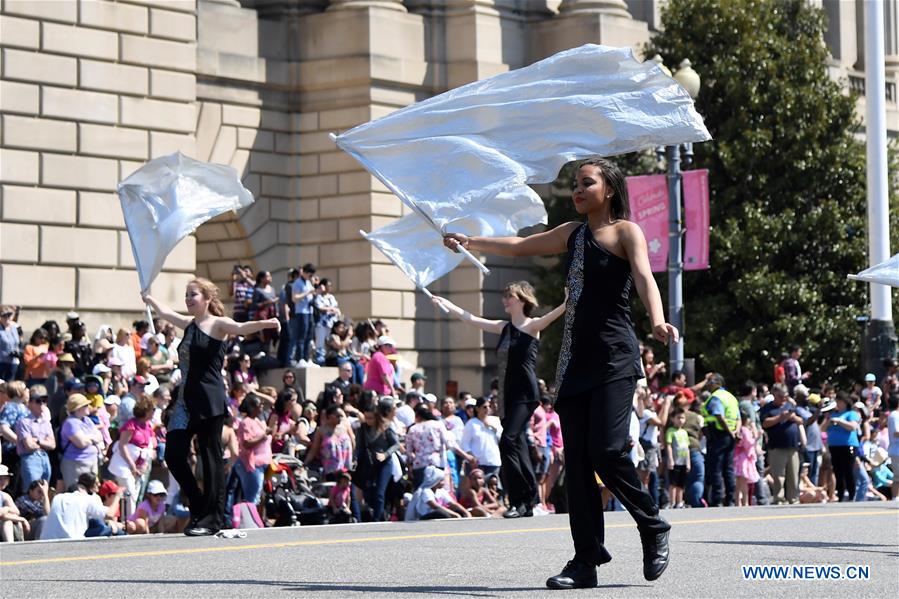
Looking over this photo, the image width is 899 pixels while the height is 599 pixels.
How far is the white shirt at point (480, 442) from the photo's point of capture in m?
21.2

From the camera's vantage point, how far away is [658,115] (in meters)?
10.4

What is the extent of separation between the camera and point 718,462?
23031 millimetres

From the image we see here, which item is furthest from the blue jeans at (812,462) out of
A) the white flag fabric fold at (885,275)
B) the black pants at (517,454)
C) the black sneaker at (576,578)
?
the black sneaker at (576,578)

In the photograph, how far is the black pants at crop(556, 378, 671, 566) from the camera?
8.98 metres

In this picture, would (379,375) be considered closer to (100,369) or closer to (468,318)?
(100,369)

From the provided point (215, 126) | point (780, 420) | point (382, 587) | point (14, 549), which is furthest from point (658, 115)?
point (215, 126)

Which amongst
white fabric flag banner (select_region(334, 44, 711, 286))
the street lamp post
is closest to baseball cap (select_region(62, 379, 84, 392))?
white fabric flag banner (select_region(334, 44, 711, 286))

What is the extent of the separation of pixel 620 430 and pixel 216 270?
23.9 metres

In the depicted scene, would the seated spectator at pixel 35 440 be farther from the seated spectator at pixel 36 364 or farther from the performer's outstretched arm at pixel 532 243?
the performer's outstretched arm at pixel 532 243

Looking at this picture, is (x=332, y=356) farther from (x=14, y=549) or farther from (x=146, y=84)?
(x=14, y=549)

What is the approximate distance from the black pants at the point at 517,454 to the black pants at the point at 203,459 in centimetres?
288

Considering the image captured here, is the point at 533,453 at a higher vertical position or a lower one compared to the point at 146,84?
lower

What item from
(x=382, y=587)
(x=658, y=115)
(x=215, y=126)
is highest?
(x=215, y=126)

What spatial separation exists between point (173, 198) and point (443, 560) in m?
5.23
